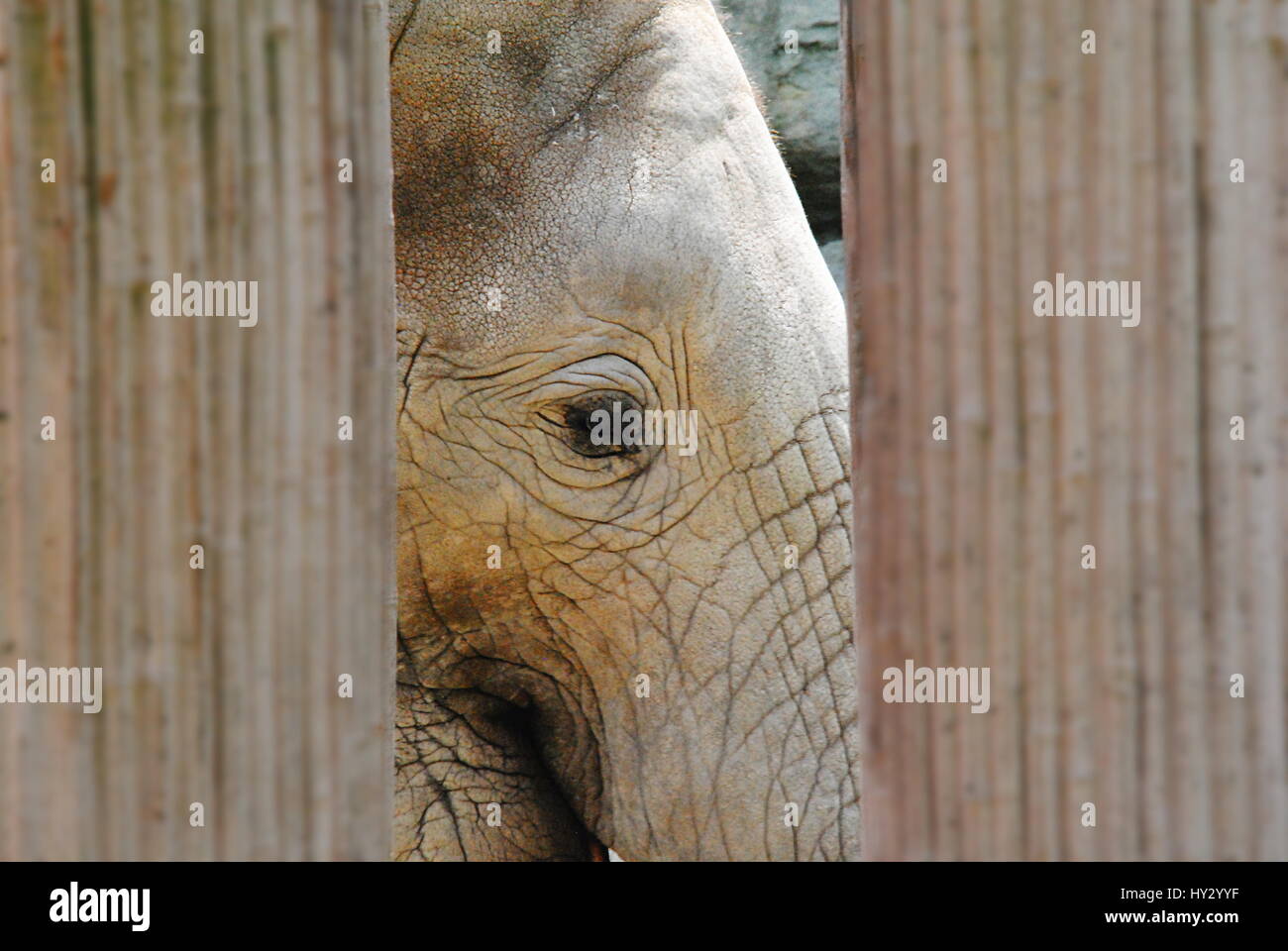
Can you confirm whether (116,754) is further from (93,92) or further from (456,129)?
(456,129)

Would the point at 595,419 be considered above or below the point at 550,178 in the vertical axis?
below

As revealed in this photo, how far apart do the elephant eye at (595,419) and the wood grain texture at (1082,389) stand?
5.35 feet

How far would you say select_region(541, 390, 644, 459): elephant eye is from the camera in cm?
280

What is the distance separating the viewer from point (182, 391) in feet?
3.86

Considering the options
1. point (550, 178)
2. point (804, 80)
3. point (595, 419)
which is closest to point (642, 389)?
point (595, 419)

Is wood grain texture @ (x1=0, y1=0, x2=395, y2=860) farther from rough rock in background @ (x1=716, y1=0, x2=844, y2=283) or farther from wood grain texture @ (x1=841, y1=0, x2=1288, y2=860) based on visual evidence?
rough rock in background @ (x1=716, y1=0, x2=844, y2=283)

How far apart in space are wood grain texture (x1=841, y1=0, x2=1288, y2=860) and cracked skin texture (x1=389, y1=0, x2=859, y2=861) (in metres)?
1.55

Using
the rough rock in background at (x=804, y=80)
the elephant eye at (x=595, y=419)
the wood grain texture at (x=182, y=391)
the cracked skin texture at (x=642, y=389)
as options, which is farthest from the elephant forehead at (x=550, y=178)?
the rough rock in background at (x=804, y=80)

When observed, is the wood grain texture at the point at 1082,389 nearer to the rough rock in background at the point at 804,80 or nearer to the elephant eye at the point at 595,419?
the elephant eye at the point at 595,419

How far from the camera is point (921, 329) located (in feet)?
3.84

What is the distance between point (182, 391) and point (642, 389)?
5.35ft

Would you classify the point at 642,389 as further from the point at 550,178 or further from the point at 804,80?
the point at 804,80

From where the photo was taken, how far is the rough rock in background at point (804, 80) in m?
5.98
